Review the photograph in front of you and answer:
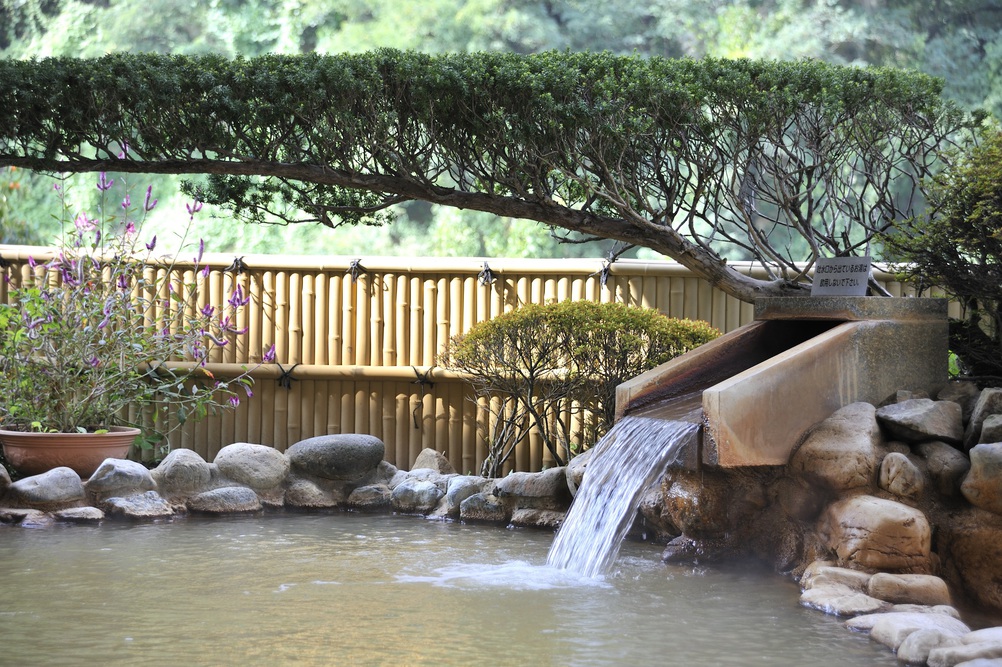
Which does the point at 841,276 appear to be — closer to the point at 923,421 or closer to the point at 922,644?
the point at 923,421

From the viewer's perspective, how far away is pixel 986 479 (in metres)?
4.92

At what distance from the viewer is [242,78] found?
20.9 feet

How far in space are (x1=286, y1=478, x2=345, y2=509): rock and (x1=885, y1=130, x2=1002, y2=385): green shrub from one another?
4.08 metres

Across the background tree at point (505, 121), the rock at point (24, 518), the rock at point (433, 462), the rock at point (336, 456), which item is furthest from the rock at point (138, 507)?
the background tree at point (505, 121)

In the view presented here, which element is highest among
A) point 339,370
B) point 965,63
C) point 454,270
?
point 965,63

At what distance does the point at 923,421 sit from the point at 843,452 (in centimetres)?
46

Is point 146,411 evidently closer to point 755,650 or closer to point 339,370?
point 339,370

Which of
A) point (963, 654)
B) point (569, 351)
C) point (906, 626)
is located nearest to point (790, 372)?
point (906, 626)

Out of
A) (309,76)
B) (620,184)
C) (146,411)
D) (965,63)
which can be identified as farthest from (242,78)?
(965,63)

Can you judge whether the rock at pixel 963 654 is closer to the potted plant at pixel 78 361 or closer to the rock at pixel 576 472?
the rock at pixel 576 472

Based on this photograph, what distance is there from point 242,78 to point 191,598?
3084 mm

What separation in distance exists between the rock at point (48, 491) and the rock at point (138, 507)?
21 centimetres

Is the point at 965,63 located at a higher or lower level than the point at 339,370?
higher

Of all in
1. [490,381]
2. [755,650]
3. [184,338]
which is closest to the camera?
[755,650]
